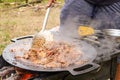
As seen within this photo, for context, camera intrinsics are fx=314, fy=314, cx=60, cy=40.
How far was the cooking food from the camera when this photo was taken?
3.19 metres

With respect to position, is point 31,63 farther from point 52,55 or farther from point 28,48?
point 28,48

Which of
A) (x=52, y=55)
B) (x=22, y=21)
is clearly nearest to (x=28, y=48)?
(x=52, y=55)

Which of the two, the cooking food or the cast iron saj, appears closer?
the cast iron saj

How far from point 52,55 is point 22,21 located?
579 cm

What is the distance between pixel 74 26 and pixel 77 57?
1029 mm

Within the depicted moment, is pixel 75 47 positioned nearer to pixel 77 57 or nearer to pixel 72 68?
pixel 77 57

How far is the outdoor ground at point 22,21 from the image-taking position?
26.0 ft

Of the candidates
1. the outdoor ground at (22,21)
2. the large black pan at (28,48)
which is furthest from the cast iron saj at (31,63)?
the outdoor ground at (22,21)

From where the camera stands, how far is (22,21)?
354 inches

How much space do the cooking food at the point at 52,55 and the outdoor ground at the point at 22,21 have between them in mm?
3617

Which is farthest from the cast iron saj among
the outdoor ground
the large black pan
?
the outdoor ground

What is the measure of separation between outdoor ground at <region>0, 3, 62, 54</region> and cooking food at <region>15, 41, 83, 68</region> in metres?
3.62

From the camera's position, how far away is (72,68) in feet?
10.1

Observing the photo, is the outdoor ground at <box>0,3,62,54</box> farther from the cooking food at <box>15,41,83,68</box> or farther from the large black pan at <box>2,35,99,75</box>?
the cooking food at <box>15,41,83,68</box>
